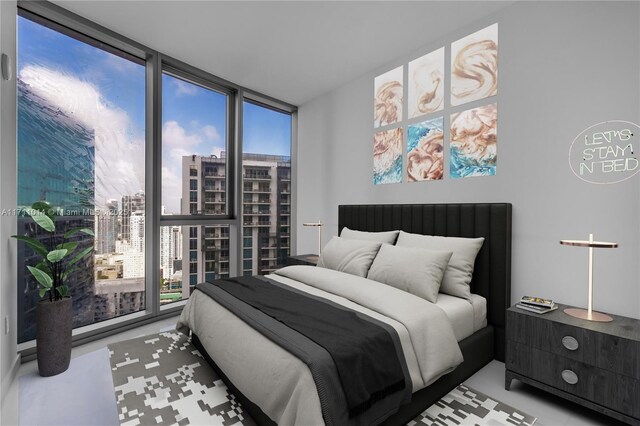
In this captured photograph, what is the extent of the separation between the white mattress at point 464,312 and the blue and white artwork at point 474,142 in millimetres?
1075

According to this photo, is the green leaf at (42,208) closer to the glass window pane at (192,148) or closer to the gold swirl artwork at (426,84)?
the glass window pane at (192,148)

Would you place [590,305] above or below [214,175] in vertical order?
below

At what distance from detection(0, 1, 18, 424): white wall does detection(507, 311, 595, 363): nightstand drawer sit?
3256mm

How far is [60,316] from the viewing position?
7.25 feet

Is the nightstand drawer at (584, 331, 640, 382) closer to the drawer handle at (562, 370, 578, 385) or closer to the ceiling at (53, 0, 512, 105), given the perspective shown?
the drawer handle at (562, 370, 578, 385)

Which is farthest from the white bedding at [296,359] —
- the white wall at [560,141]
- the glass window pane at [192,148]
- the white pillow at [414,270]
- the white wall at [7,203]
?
the glass window pane at [192,148]

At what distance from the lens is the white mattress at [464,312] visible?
6.70ft

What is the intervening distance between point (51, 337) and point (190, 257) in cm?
161

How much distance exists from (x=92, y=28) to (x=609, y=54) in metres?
4.01

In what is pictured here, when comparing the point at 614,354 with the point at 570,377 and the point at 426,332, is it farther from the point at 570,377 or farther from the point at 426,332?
the point at 426,332

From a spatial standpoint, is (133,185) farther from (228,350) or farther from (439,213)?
(439,213)

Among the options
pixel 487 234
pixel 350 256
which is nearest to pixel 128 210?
pixel 350 256

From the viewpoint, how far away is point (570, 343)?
1737 millimetres

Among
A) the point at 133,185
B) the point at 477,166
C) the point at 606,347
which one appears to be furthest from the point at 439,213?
the point at 133,185
